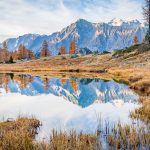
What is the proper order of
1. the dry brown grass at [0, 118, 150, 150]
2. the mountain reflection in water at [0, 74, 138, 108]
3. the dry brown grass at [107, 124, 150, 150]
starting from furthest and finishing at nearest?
the mountain reflection in water at [0, 74, 138, 108]
the dry brown grass at [107, 124, 150, 150]
the dry brown grass at [0, 118, 150, 150]

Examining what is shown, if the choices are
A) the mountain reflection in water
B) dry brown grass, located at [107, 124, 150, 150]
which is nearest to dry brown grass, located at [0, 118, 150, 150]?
dry brown grass, located at [107, 124, 150, 150]

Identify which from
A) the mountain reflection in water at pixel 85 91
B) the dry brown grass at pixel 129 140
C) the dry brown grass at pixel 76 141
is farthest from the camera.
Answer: the mountain reflection in water at pixel 85 91

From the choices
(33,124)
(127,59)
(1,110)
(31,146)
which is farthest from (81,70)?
(31,146)

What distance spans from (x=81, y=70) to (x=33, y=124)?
7346cm

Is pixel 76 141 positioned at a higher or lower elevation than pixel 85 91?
lower

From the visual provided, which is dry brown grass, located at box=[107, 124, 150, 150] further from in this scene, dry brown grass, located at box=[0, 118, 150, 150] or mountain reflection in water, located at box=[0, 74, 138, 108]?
mountain reflection in water, located at box=[0, 74, 138, 108]

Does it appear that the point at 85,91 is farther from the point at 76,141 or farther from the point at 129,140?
the point at 76,141

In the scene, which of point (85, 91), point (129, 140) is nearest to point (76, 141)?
point (129, 140)

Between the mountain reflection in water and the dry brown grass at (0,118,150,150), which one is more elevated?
the mountain reflection in water

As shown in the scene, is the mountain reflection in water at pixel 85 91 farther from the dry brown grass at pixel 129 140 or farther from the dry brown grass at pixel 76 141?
the dry brown grass at pixel 76 141

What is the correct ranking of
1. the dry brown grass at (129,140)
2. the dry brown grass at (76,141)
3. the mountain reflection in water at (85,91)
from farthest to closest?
the mountain reflection in water at (85,91)
the dry brown grass at (129,140)
the dry brown grass at (76,141)

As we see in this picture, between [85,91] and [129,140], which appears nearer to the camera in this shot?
[129,140]

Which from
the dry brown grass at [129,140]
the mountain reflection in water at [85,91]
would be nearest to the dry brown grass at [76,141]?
the dry brown grass at [129,140]

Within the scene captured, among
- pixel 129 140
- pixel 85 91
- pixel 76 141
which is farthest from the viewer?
pixel 85 91
